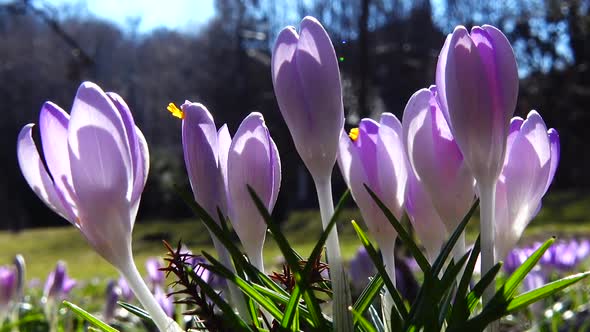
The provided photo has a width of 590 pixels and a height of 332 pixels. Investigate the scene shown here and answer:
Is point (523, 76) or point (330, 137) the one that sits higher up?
point (523, 76)

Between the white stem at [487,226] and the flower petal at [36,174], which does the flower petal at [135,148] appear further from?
the white stem at [487,226]

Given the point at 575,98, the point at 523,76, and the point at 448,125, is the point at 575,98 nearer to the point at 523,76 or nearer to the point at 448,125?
the point at 523,76

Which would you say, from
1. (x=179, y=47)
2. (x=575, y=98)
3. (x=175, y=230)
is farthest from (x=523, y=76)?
(x=179, y=47)

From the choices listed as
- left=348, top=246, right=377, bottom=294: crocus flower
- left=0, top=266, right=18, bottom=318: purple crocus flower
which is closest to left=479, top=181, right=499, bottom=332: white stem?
left=0, top=266, right=18, bottom=318: purple crocus flower

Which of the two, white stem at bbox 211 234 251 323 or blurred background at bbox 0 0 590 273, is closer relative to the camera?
white stem at bbox 211 234 251 323

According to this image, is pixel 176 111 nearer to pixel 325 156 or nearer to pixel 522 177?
pixel 325 156

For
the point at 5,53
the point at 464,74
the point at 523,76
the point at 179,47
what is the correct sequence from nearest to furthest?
the point at 464,74
the point at 523,76
the point at 5,53
the point at 179,47

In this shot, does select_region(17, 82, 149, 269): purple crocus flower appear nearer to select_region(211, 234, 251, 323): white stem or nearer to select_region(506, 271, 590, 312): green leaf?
select_region(211, 234, 251, 323): white stem
